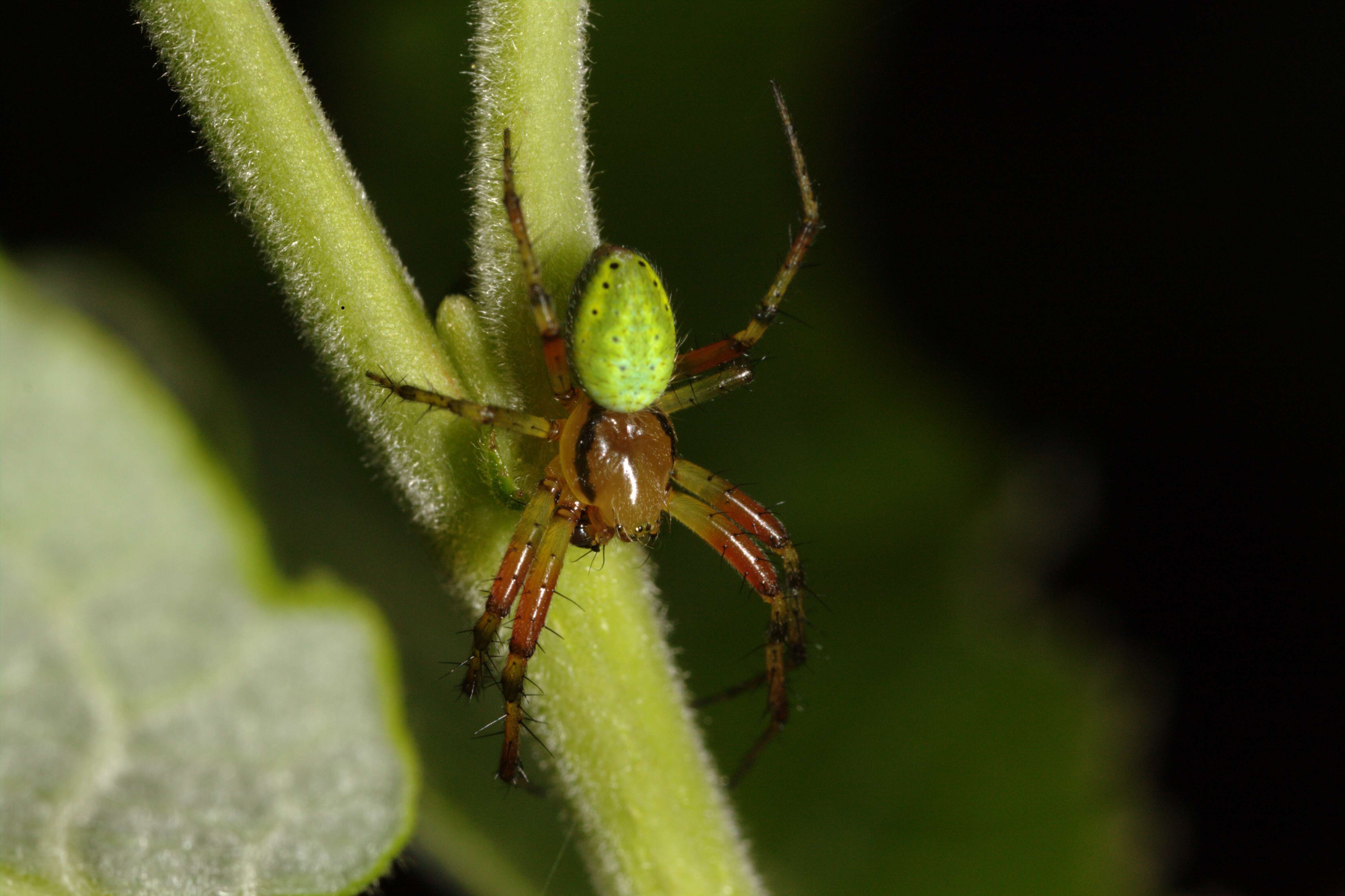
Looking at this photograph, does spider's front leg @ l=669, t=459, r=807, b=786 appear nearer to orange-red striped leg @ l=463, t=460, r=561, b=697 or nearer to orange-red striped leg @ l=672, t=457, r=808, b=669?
orange-red striped leg @ l=672, t=457, r=808, b=669

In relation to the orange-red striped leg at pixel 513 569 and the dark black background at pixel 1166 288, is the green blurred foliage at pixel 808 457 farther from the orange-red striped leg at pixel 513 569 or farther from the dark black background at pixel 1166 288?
the orange-red striped leg at pixel 513 569

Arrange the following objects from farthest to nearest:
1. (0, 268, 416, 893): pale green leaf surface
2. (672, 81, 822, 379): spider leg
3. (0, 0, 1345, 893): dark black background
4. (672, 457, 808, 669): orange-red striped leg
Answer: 1. (0, 0, 1345, 893): dark black background
2. (672, 457, 808, 669): orange-red striped leg
3. (672, 81, 822, 379): spider leg
4. (0, 268, 416, 893): pale green leaf surface

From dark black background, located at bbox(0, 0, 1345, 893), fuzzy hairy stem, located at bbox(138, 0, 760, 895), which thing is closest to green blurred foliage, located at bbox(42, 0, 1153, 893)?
dark black background, located at bbox(0, 0, 1345, 893)

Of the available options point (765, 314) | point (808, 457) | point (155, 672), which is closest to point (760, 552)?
point (765, 314)

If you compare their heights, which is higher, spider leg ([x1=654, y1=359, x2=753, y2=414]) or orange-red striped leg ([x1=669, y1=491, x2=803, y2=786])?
spider leg ([x1=654, y1=359, x2=753, y2=414])

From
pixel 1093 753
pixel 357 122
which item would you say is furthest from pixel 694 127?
pixel 1093 753

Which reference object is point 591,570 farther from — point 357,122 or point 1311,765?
point 1311,765
